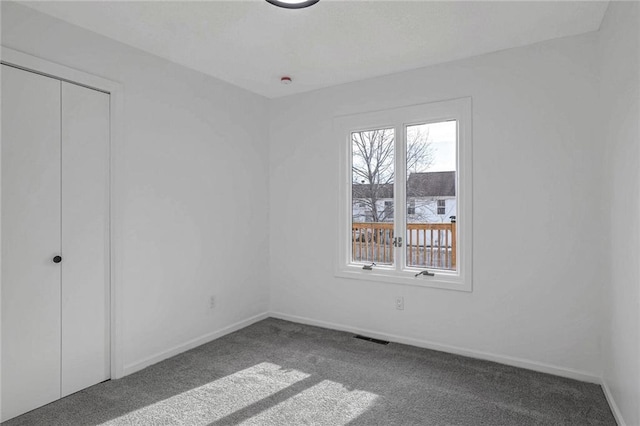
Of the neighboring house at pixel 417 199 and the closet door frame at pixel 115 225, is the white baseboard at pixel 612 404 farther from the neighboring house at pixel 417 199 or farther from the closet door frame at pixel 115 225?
the closet door frame at pixel 115 225

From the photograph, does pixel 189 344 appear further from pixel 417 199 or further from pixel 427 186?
pixel 427 186

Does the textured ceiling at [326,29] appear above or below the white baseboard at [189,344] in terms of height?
above

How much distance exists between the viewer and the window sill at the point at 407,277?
3.25 meters

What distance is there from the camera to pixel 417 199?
11.6 feet

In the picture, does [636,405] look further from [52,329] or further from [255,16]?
[52,329]

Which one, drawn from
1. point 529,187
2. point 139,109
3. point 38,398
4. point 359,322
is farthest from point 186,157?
point 529,187

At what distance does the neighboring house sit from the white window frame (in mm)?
70

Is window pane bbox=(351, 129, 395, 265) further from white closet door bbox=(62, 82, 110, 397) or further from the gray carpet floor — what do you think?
white closet door bbox=(62, 82, 110, 397)

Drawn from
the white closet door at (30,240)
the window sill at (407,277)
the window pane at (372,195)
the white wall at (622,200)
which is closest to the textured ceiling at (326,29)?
the white wall at (622,200)

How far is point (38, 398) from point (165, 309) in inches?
39.5

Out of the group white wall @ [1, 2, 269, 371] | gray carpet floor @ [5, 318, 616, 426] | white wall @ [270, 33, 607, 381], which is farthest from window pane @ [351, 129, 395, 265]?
white wall @ [1, 2, 269, 371]

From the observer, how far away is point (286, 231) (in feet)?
14.0

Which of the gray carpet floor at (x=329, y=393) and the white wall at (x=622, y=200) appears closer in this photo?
the white wall at (x=622, y=200)

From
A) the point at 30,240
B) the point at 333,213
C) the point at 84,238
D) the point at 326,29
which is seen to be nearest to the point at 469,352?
the point at 333,213
